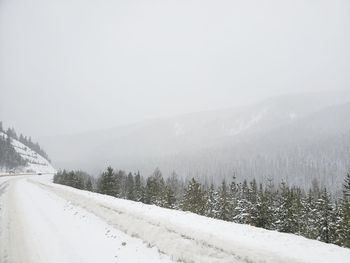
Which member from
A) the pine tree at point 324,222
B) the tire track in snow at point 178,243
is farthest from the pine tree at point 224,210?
the tire track in snow at point 178,243

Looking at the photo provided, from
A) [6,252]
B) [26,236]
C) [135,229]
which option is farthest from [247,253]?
[26,236]

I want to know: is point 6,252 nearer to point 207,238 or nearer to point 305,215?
point 207,238

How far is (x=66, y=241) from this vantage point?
14.4m

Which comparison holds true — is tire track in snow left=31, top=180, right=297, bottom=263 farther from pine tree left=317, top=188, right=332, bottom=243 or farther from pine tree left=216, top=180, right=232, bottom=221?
pine tree left=216, top=180, right=232, bottom=221

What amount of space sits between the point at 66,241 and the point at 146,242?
165 inches

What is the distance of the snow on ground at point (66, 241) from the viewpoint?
1184cm

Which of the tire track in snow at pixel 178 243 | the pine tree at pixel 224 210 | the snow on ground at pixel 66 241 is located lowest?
the pine tree at pixel 224 210

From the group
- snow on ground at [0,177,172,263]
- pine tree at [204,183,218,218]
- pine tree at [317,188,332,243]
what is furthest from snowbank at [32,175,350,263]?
pine tree at [204,183,218,218]

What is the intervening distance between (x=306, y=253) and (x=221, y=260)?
2.88 meters

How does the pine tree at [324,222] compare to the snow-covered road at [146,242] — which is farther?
the pine tree at [324,222]

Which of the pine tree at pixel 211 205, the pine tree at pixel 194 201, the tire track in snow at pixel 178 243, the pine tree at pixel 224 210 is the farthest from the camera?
the pine tree at pixel 211 205

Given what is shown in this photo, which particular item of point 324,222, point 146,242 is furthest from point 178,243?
point 324,222

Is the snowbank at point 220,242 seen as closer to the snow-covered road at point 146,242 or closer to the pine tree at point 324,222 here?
the snow-covered road at point 146,242

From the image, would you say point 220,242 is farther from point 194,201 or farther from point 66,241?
point 194,201
